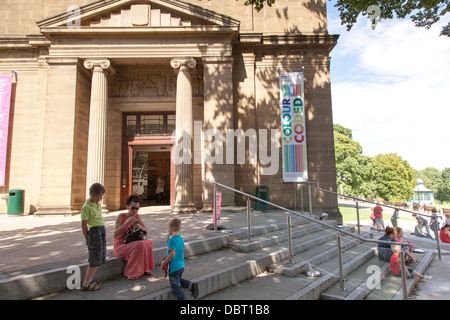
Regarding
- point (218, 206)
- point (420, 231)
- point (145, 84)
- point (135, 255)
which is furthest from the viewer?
point (145, 84)

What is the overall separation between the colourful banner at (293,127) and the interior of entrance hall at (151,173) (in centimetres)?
547

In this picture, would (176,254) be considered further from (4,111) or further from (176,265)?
(4,111)

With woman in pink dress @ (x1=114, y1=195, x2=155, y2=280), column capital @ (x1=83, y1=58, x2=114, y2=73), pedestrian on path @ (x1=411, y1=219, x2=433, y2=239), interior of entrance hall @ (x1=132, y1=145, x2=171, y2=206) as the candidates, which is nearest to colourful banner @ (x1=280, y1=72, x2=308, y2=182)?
pedestrian on path @ (x1=411, y1=219, x2=433, y2=239)

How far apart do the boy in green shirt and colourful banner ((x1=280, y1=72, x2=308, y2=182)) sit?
9.33 m

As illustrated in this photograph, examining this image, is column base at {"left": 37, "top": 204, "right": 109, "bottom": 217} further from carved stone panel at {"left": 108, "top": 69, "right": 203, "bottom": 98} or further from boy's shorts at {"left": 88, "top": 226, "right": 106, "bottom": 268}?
boy's shorts at {"left": 88, "top": 226, "right": 106, "bottom": 268}

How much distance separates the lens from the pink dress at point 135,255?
4.02 meters

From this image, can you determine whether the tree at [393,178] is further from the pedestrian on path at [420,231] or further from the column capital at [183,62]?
the column capital at [183,62]

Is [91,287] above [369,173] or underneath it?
underneath

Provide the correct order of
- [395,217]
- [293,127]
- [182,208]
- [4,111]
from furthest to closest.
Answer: [293,127] < [4,111] < [182,208] < [395,217]

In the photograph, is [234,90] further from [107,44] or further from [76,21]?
[76,21]

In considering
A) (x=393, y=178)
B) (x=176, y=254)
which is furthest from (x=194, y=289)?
(x=393, y=178)

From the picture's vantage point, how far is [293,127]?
1225 cm

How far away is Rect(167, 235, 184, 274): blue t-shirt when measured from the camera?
140 inches

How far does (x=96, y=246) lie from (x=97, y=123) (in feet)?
27.5
